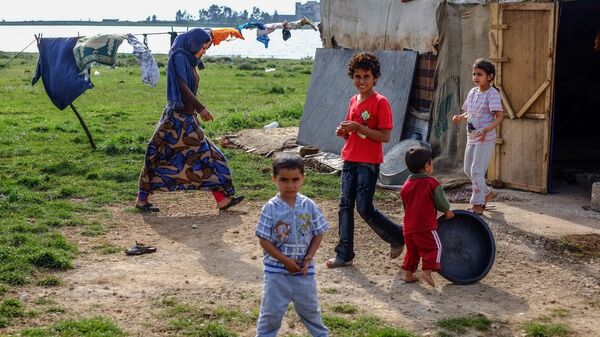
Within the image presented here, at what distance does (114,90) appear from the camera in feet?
79.3

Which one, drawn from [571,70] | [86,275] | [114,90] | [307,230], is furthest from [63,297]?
[114,90]

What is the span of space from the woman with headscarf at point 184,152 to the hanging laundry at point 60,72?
3.52m

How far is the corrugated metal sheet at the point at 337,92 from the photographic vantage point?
11609 mm

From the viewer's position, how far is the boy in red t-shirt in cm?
672

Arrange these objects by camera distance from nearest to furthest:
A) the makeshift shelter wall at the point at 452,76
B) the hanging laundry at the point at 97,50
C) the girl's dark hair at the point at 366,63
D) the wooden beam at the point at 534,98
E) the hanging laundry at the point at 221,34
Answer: the girl's dark hair at the point at 366,63 < the wooden beam at the point at 534,98 < the makeshift shelter wall at the point at 452,76 < the hanging laundry at the point at 221,34 < the hanging laundry at the point at 97,50

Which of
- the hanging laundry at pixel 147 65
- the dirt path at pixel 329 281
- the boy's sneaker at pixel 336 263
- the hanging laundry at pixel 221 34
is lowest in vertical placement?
the dirt path at pixel 329 281

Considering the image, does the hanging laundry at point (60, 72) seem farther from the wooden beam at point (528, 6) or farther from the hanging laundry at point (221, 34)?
the wooden beam at point (528, 6)

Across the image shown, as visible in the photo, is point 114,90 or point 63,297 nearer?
point 63,297

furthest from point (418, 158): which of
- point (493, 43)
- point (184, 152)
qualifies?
point (493, 43)

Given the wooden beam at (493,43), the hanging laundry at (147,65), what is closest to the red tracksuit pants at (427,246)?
the wooden beam at (493,43)

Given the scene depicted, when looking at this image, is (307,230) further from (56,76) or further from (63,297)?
(56,76)

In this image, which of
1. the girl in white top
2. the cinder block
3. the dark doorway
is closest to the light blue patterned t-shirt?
the girl in white top

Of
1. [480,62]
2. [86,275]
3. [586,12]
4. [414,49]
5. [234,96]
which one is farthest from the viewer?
[234,96]

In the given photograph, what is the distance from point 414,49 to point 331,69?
1943 mm
